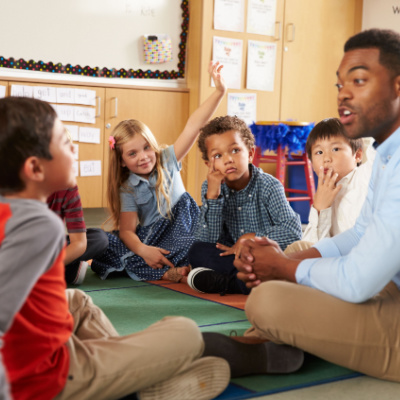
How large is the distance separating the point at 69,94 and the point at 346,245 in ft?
9.30

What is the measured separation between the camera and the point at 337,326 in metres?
Result: 1.27

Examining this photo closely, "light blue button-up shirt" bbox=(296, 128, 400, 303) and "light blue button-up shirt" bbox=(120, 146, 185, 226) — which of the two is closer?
"light blue button-up shirt" bbox=(296, 128, 400, 303)

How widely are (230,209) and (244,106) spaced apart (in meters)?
2.41

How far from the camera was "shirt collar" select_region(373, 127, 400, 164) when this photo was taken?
52.1 inches

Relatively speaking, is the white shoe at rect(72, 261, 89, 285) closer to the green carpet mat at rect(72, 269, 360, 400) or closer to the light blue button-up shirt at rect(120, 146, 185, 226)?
the green carpet mat at rect(72, 269, 360, 400)

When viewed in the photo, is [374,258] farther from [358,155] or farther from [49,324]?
[358,155]

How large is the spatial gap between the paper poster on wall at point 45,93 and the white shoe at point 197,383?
9.91 ft

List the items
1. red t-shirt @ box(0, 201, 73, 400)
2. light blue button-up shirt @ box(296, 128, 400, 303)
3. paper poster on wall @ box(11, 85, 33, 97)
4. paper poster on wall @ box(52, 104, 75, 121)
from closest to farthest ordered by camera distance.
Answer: red t-shirt @ box(0, 201, 73, 400) < light blue button-up shirt @ box(296, 128, 400, 303) < paper poster on wall @ box(11, 85, 33, 97) < paper poster on wall @ box(52, 104, 75, 121)

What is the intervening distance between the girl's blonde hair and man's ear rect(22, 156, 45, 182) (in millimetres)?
1552

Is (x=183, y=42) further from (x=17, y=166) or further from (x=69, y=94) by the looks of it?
(x=17, y=166)

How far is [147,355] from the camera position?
3.67 feet

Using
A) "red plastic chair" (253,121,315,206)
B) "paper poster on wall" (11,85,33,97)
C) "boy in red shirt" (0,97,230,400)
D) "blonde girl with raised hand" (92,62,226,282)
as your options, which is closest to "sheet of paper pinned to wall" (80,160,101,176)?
"paper poster on wall" (11,85,33,97)

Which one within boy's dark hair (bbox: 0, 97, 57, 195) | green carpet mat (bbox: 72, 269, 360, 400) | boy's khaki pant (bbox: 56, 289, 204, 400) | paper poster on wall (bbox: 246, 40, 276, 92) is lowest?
green carpet mat (bbox: 72, 269, 360, 400)

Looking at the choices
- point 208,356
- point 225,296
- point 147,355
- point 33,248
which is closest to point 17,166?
point 33,248
